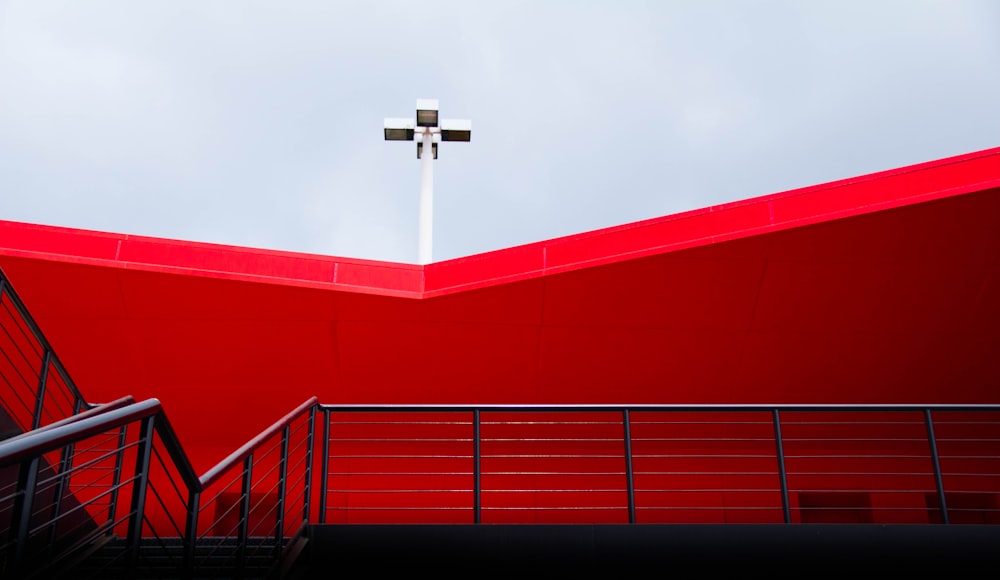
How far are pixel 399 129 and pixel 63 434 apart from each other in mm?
10894

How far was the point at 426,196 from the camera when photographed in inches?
511

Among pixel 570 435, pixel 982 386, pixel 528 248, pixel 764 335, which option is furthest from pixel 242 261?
pixel 982 386

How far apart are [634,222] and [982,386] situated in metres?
4.15

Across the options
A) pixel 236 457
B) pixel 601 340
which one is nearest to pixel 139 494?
pixel 236 457

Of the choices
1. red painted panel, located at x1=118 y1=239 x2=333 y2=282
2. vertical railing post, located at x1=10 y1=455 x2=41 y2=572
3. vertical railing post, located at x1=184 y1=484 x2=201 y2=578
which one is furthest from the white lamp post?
vertical railing post, located at x1=10 y1=455 x2=41 y2=572

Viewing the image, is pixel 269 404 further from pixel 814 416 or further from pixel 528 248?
pixel 814 416

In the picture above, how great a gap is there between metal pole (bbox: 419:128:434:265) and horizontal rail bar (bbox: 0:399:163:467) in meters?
9.25

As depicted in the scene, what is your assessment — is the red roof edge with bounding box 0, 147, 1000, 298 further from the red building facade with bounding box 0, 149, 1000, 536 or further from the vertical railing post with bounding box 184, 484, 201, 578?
the vertical railing post with bounding box 184, 484, 201, 578

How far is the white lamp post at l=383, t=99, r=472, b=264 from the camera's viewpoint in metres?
12.9

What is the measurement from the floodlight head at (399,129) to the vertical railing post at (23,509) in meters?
10.2

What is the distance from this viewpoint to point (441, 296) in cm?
827

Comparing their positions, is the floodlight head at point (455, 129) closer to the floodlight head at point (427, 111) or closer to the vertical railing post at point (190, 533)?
the floodlight head at point (427, 111)

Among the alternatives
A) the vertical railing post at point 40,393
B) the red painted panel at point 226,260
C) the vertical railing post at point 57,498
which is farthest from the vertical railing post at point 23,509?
the red painted panel at point 226,260

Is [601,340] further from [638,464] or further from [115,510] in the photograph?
[115,510]
